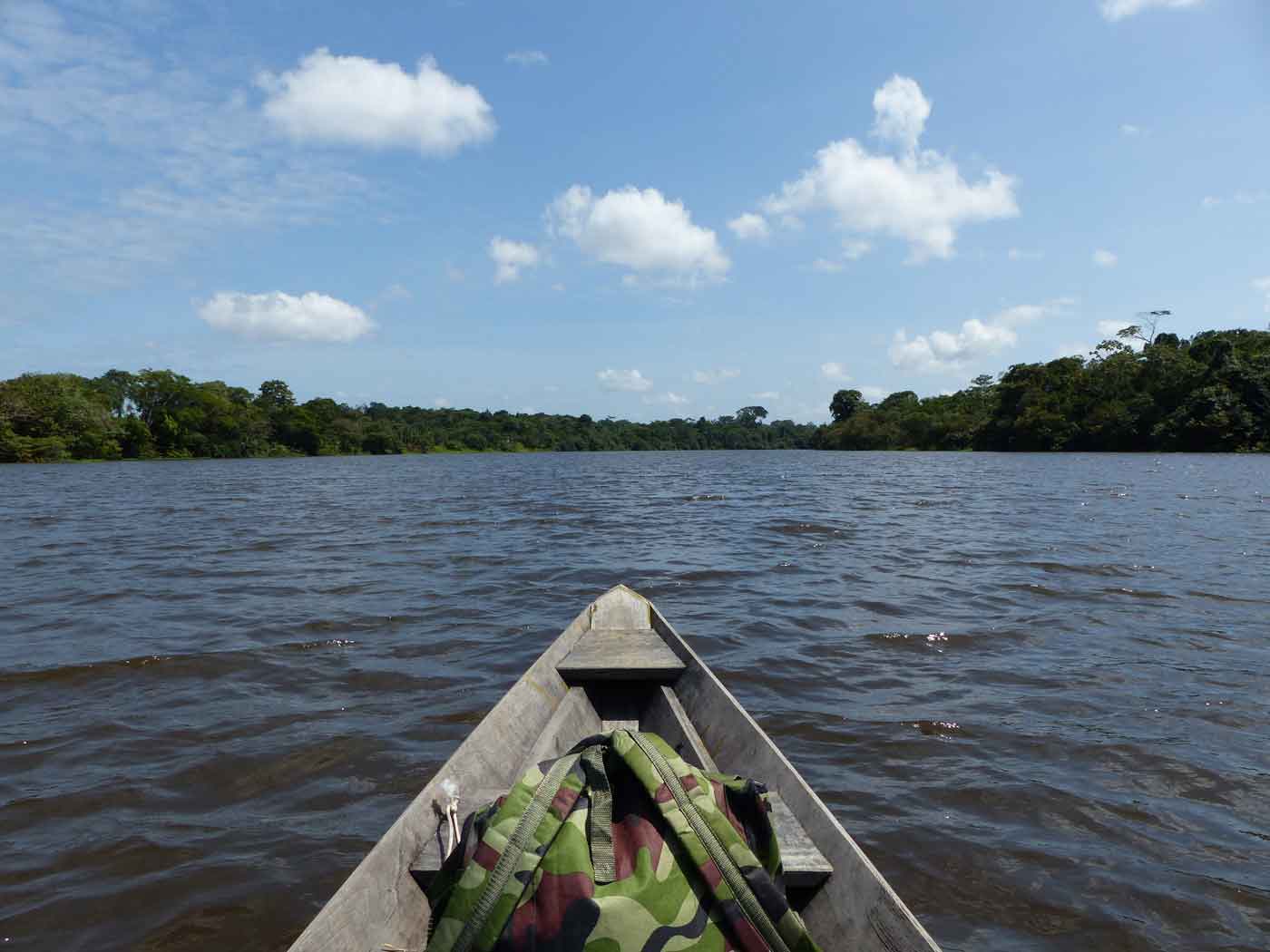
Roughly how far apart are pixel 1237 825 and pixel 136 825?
6420 millimetres

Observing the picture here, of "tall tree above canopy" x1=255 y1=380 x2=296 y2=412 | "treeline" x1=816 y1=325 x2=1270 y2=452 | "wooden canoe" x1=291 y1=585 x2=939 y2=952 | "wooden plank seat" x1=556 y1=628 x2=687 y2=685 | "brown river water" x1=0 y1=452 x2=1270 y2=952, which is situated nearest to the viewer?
"wooden canoe" x1=291 y1=585 x2=939 y2=952

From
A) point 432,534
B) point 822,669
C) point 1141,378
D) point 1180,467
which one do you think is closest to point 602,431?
point 1141,378

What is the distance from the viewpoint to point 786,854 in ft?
8.39

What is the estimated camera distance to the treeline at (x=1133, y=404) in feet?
205

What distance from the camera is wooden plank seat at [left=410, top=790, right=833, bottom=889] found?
2465mm

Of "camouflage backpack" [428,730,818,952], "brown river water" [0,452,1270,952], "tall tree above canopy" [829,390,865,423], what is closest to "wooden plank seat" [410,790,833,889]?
"camouflage backpack" [428,730,818,952]

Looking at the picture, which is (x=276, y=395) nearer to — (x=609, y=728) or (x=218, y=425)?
(x=218, y=425)

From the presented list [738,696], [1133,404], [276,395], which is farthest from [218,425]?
[1133,404]

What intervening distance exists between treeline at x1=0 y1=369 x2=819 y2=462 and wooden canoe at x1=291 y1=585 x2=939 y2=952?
245 ft

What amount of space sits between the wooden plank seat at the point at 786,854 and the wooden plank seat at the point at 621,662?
1871 millimetres

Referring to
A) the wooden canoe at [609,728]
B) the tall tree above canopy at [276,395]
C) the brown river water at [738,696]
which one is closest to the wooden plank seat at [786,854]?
the wooden canoe at [609,728]

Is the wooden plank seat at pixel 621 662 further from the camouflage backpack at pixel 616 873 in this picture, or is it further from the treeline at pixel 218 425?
the treeline at pixel 218 425

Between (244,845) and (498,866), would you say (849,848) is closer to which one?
(498,866)

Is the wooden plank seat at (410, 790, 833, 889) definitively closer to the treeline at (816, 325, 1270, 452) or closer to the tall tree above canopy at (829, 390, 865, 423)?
the treeline at (816, 325, 1270, 452)
